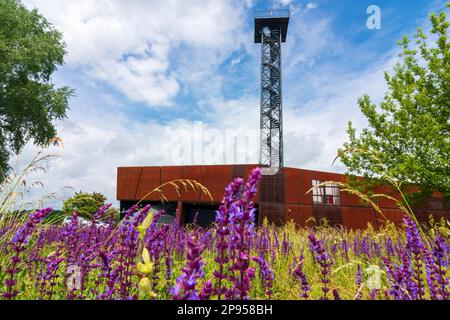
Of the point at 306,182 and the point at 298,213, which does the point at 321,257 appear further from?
the point at 306,182

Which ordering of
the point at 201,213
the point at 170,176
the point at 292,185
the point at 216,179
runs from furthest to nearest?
1. the point at 201,213
2. the point at 170,176
3. the point at 216,179
4. the point at 292,185

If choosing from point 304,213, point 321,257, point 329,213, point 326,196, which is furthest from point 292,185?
point 321,257

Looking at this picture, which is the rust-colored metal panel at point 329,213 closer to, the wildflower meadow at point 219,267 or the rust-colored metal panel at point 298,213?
the rust-colored metal panel at point 298,213

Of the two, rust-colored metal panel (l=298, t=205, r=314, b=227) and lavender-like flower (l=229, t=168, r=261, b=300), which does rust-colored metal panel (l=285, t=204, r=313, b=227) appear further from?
lavender-like flower (l=229, t=168, r=261, b=300)

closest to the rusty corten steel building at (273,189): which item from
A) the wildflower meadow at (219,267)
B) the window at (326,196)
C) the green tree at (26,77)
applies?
the window at (326,196)

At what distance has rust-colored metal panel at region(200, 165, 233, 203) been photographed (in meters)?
27.5

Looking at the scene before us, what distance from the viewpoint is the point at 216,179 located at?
27.9m

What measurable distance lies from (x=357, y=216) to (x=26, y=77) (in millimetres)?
29959

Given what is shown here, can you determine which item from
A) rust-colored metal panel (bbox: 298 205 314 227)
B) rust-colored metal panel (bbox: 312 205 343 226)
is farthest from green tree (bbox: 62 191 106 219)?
rust-colored metal panel (bbox: 312 205 343 226)

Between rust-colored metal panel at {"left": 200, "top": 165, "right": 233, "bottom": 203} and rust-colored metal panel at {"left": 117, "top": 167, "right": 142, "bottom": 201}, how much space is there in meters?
7.84

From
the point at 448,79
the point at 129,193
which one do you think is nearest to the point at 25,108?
the point at 129,193

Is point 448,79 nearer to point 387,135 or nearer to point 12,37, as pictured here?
point 387,135
